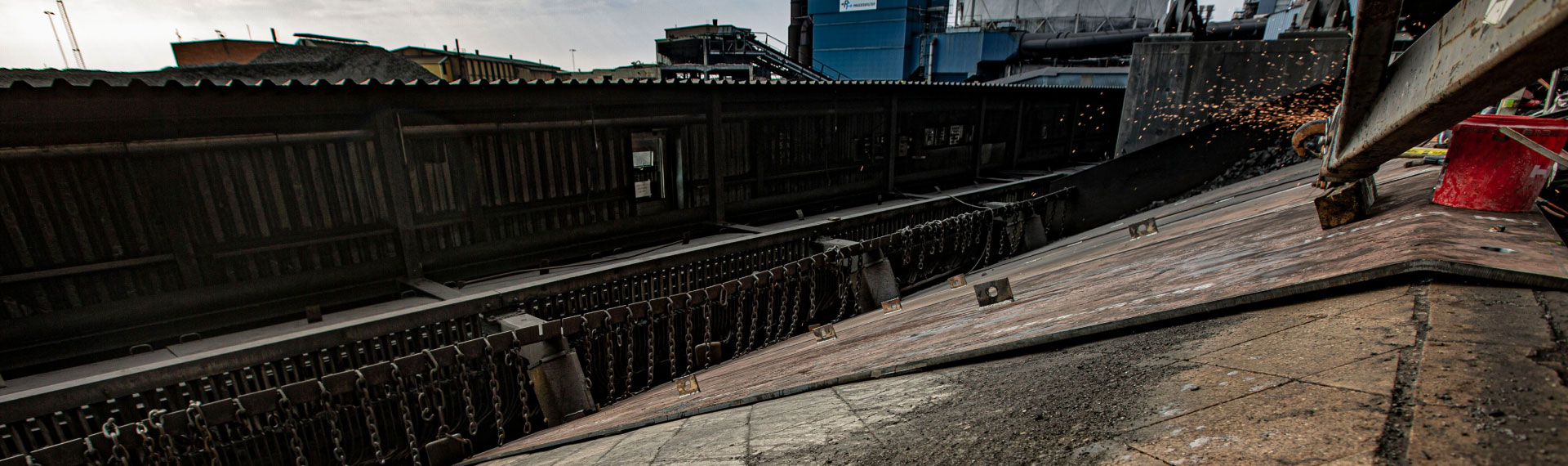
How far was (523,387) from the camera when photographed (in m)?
6.11

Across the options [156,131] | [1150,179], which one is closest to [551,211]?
[156,131]

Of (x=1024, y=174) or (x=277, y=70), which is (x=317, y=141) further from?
(x=1024, y=174)

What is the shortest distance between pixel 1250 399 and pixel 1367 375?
24 cm

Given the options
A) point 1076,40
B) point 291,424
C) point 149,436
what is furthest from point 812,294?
point 1076,40

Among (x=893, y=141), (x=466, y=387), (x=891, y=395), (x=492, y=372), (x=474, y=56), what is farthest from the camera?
(x=474, y=56)

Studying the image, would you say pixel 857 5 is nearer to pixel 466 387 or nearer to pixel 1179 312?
pixel 466 387

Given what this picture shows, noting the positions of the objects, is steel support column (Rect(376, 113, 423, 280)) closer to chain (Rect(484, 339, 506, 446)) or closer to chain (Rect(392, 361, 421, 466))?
chain (Rect(392, 361, 421, 466))

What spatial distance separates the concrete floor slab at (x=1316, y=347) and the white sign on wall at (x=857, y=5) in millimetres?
35803

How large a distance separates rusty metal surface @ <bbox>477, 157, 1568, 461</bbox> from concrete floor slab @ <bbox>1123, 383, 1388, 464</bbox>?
0.85m

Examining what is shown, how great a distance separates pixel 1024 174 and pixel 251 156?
52.0 feet

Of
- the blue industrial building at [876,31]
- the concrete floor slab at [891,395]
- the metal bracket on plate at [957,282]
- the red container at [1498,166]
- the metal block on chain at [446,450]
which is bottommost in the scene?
the metal block on chain at [446,450]

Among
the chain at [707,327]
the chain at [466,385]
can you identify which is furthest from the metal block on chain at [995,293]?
the chain at [466,385]

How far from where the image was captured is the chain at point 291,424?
16.0 ft

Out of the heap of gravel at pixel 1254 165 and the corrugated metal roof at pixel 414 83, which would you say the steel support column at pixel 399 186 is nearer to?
the corrugated metal roof at pixel 414 83
